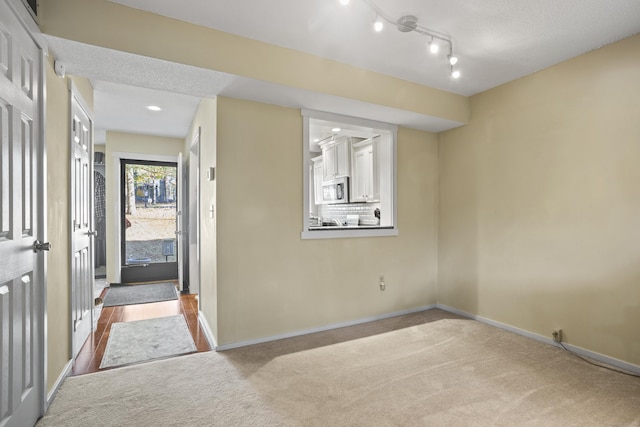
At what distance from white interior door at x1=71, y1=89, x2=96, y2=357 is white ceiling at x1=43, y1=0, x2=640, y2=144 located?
0.61 meters

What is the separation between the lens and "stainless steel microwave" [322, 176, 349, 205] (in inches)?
220

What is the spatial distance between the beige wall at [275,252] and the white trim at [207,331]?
152mm

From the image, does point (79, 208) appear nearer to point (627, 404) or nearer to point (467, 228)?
point (467, 228)

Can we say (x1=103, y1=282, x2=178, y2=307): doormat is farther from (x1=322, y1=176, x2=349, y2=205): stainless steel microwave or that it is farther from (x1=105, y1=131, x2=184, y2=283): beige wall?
(x1=322, y1=176, x2=349, y2=205): stainless steel microwave

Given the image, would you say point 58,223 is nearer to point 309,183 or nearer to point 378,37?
point 309,183

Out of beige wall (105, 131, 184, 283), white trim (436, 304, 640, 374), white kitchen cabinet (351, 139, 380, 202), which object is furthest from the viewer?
beige wall (105, 131, 184, 283)

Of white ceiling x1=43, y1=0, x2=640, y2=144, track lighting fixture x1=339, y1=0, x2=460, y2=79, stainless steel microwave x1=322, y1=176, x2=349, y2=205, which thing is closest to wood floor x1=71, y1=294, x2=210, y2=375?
white ceiling x1=43, y1=0, x2=640, y2=144

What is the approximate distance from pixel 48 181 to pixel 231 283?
1499 millimetres

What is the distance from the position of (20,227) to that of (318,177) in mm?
5350

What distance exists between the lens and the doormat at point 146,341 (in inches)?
108

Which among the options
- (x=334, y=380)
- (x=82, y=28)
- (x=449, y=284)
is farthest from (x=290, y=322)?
(x=82, y=28)

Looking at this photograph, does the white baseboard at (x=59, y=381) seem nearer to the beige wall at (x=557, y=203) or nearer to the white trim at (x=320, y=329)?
the white trim at (x=320, y=329)

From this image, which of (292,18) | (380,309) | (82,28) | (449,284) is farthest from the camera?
(449,284)

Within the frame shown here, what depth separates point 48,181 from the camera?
211 cm
